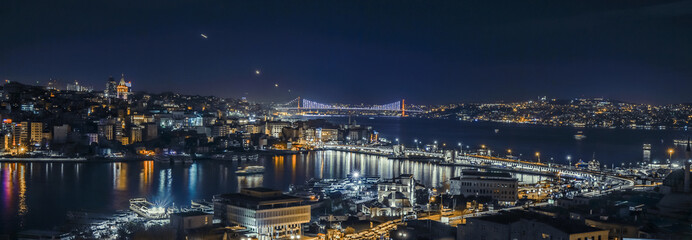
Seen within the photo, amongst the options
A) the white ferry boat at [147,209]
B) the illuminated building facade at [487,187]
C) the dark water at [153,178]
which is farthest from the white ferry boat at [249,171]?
the illuminated building facade at [487,187]

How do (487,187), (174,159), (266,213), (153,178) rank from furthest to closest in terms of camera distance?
(174,159), (153,178), (487,187), (266,213)

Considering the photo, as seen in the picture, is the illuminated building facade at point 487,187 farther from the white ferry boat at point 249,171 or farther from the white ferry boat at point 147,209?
the white ferry boat at point 249,171

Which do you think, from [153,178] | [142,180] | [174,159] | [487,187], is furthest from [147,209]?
[174,159]

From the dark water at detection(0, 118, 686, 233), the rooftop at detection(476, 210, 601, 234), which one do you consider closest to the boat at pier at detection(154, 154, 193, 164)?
the dark water at detection(0, 118, 686, 233)

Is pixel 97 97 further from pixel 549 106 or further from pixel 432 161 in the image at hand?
pixel 549 106

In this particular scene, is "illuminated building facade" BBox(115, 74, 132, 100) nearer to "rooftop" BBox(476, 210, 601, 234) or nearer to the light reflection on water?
the light reflection on water

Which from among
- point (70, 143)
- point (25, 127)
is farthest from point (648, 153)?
point (25, 127)

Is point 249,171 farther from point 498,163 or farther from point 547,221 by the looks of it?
point 547,221
